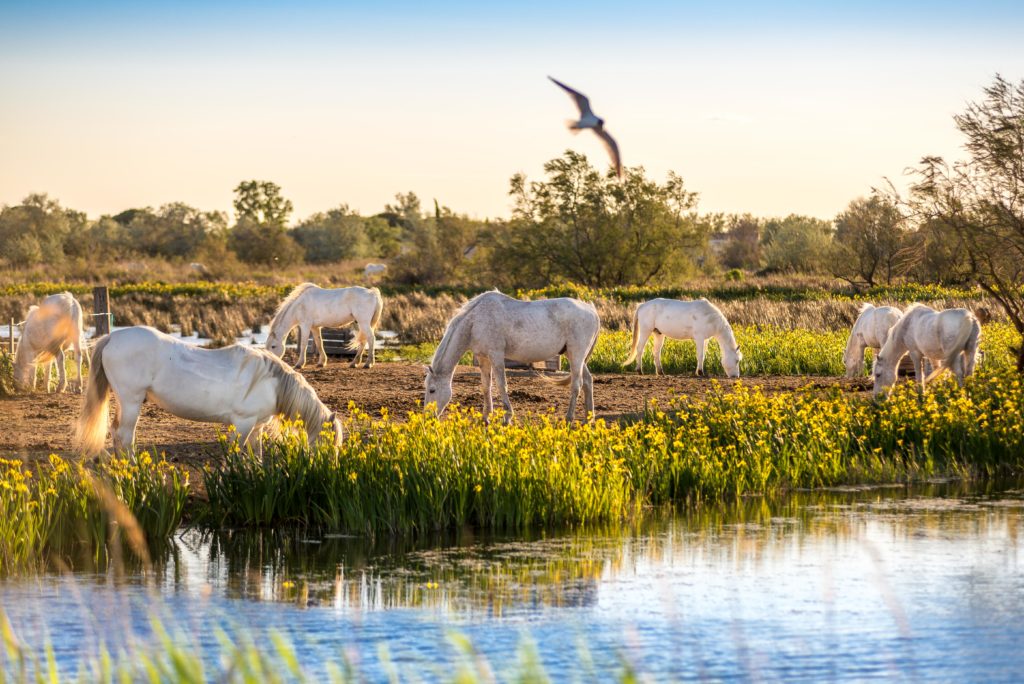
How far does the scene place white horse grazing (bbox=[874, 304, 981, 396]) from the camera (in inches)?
697

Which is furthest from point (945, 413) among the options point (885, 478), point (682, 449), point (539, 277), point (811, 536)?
point (539, 277)

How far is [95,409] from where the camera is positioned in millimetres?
11844

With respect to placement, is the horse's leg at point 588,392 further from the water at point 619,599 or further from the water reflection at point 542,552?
the water at point 619,599

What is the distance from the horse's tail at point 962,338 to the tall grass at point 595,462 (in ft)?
6.91

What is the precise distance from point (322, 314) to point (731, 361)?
24.7 ft

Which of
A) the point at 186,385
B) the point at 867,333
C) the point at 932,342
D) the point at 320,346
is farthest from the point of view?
the point at 320,346

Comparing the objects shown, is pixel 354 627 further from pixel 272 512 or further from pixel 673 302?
pixel 673 302

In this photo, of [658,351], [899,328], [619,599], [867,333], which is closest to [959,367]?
[899,328]

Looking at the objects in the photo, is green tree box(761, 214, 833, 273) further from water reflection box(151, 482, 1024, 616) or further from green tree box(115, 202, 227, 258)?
water reflection box(151, 482, 1024, 616)

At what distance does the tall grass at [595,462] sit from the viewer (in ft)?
36.9

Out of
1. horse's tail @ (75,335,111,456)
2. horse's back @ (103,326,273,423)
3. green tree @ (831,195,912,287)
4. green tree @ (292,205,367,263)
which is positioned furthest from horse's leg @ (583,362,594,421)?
green tree @ (292,205,367,263)

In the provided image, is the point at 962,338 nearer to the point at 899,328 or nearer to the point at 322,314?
the point at 899,328

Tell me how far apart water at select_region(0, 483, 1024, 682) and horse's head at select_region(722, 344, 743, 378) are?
407 inches

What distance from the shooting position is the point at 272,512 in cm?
1123
